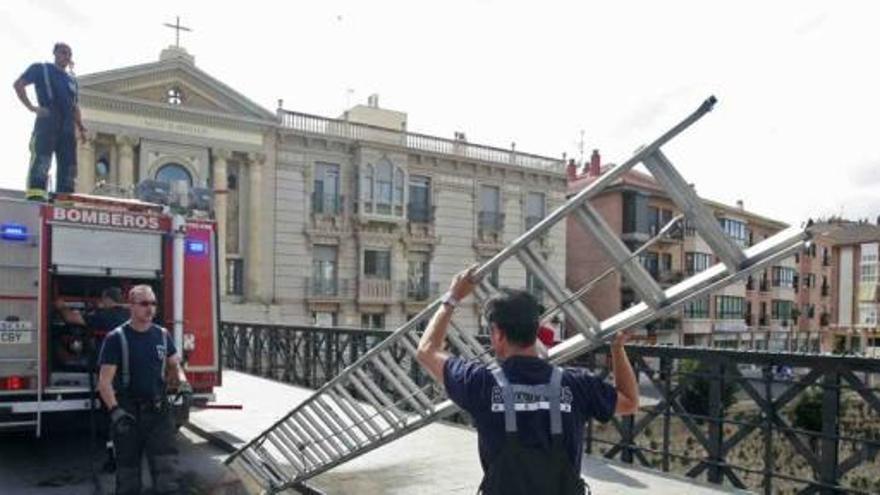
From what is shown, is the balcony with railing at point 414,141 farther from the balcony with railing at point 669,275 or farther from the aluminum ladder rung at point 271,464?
the aluminum ladder rung at point 271,464

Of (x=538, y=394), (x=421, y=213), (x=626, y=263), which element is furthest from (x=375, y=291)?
(x=538, y=394)

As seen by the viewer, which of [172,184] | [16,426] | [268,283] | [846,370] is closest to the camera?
[846,370]

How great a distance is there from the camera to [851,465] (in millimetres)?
6016

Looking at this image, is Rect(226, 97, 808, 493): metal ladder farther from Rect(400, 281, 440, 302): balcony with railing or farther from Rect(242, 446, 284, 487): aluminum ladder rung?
Rect(400, 281, 440, 302): balcony with railing

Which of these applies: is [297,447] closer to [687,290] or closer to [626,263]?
[626,263]

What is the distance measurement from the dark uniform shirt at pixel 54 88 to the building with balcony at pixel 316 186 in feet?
61.6

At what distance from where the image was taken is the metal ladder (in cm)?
364

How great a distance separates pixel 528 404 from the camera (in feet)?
9.16

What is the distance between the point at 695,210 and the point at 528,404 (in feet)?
4.92

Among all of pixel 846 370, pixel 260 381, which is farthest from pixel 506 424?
pixel 260 381

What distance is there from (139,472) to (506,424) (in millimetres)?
3872

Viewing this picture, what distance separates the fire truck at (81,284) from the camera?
7.13 m

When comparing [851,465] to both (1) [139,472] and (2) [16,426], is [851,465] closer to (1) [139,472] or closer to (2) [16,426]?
(1) [139,472]

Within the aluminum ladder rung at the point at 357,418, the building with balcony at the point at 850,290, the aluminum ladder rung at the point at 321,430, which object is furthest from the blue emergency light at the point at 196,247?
the building with balcony at the point at 850,290
